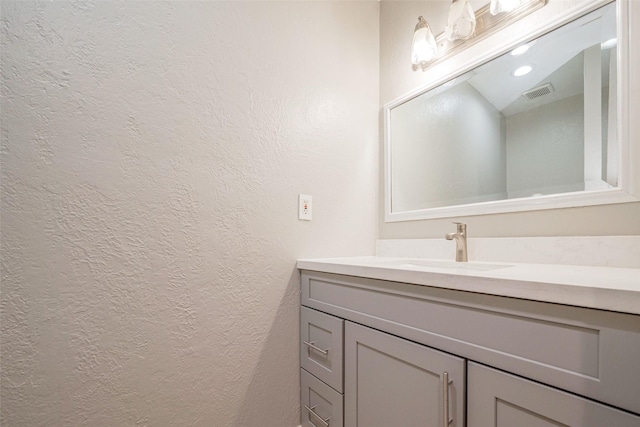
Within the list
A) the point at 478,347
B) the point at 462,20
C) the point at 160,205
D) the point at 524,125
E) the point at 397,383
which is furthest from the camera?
the point at 462,20

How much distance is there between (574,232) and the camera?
3.11 feet

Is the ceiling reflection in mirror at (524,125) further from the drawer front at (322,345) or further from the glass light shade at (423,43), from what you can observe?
the drawer front at (322,345)

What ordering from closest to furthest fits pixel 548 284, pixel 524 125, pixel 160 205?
1. pixel 548 284
2. pixel 160 205
3. pixel 524 125

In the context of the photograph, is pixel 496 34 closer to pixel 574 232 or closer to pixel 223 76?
pixel 574 232

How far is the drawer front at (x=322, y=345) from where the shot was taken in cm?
105

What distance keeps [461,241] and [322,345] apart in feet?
2.29

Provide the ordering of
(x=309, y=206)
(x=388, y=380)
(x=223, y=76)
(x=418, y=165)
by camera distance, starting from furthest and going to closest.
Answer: (x=418, y=165), (x=309, y=206), (x=223, y=76), (x=388, y=380)

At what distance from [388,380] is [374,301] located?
0.23 metres

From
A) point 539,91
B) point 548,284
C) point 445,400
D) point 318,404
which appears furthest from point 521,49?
point 318,404

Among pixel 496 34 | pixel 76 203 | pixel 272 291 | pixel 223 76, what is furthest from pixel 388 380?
pixel 496 34

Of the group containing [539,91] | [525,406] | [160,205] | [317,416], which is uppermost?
[539,91]

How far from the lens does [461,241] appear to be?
1187mm

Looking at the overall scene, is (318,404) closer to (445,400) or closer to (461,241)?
(445,400)

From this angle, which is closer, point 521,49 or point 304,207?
point 521,49
